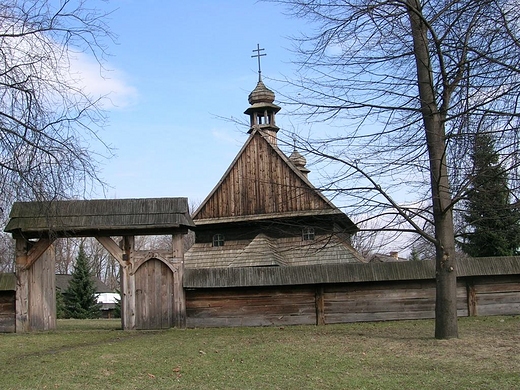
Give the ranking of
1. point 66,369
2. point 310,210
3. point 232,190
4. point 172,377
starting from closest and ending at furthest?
point 172,377, point 66,369, point 310,210, point 232,190

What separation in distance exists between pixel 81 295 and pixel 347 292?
27730 mm

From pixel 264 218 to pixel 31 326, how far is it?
1039cm

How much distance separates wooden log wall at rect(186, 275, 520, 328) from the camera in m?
16.2

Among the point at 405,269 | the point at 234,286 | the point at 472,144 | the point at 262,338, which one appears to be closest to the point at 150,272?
the point at 234,286

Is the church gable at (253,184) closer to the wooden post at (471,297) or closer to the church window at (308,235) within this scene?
the church window at (308,235)

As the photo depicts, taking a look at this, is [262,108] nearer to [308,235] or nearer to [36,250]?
[308,235]

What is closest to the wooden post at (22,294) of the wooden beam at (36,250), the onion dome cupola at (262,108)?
the wooden beam at (36,250)

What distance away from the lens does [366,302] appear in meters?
16.3

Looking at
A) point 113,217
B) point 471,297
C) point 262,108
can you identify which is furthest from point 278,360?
point 262,108

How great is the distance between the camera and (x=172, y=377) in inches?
361

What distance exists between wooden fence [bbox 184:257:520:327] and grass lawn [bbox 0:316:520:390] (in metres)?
1.47

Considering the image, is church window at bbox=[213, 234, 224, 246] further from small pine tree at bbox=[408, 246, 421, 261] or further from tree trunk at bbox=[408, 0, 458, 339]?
tree trunk at bbox=[408, 0, 458, 339]

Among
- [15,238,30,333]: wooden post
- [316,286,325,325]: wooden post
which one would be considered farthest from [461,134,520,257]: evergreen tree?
[15,238,30,333]: wooden post

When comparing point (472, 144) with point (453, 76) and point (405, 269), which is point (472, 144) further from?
point (405, 269)
